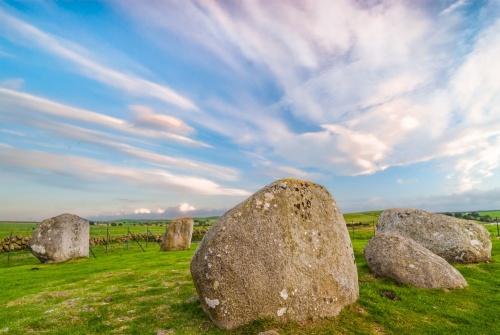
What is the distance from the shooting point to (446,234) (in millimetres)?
17938

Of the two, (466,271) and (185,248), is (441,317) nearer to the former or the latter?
(466,271)

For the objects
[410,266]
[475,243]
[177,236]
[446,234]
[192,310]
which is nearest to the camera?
[192,310]

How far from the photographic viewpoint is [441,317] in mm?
10008

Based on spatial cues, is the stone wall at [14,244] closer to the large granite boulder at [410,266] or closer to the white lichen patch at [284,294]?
the white lichen patch at [284,294]

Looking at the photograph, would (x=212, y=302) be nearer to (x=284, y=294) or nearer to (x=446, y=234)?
(x=284, y=294)

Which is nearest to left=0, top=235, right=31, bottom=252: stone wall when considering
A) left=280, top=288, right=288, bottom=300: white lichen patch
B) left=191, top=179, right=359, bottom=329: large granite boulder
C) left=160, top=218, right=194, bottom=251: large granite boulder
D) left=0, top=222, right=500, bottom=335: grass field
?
left=160, top=218, right=194, bottom=251: large granite boulder

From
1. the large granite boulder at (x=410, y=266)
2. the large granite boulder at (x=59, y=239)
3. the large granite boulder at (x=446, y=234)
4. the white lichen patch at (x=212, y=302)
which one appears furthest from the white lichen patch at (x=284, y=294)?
the large granite boulder at (x=59, y=239)

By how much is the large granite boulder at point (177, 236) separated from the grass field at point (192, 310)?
19.1 meters

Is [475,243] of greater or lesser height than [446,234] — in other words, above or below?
below

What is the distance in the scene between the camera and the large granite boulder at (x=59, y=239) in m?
28.6

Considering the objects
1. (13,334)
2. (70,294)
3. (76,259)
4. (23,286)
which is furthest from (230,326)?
(76,259)

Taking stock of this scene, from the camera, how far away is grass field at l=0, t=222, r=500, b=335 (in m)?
8.99

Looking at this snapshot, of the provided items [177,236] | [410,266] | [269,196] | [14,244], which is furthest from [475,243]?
[14,244]

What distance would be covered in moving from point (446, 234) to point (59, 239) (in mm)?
32879
